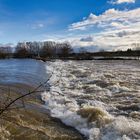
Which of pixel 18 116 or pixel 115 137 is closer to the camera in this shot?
pixel 115 137

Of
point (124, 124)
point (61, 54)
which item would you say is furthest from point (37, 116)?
point (61, 54)

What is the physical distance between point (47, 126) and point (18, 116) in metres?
1.14

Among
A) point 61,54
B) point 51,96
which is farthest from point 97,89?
point 61,54

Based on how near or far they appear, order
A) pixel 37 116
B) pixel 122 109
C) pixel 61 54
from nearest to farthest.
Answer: pixel 37 116 → pixel 122 109 → pixel 61 54

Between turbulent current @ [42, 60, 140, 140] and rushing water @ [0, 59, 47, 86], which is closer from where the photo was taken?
turbulent current @ [42, 60, 140, 140]

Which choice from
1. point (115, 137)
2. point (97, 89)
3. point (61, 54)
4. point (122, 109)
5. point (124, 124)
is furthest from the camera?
point (61, 54)

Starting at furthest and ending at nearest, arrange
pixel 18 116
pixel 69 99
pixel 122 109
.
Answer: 1. pixel 69 99
2. pixel 122 109
3. pixel 18 116

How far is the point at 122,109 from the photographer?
13.0m

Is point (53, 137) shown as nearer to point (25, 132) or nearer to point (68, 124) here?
point (25, 132)

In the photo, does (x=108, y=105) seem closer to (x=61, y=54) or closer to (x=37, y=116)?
(x=37, y=116)

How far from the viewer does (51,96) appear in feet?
52.6

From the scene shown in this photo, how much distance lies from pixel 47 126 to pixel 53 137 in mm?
1177

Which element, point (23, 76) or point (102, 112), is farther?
point (23, 76)

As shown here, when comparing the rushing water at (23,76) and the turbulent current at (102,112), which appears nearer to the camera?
the turbulent current at (102,112)
